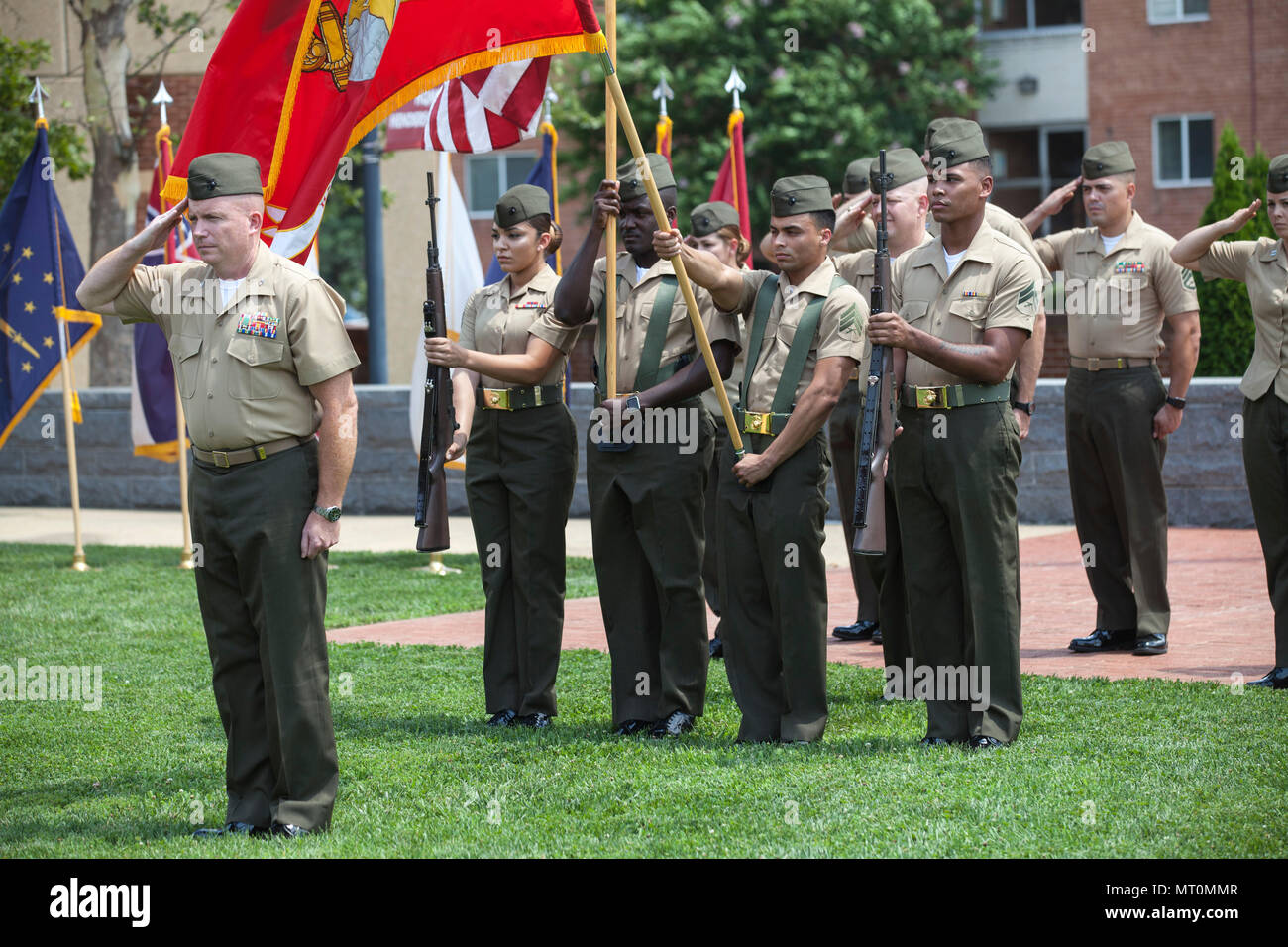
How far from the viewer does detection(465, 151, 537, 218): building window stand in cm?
3284

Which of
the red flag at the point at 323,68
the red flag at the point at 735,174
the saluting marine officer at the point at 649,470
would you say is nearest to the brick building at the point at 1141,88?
the red flag at the point at 735,174

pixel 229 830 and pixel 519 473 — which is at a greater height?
pixel 519 473

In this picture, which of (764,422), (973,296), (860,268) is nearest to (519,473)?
(764,422)

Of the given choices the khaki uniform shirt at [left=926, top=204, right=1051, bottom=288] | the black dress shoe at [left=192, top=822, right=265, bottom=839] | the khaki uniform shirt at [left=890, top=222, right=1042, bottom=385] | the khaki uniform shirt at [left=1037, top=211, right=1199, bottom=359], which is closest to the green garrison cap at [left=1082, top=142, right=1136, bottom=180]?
the khaki uniform shirt at [left=1037, top=211, right=1199, bottom=359]

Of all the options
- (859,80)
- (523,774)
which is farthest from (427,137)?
(859,80)

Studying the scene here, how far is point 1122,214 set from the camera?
961 cm

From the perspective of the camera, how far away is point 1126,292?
31.3 feet

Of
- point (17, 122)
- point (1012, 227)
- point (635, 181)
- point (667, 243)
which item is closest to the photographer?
point (667, 243)

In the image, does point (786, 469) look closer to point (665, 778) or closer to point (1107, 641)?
point (665, 778)

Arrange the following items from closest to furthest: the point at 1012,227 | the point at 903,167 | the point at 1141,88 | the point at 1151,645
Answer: the point at 1012,227, the point at 903,167, the point at 1151,645, the point at 1141,88

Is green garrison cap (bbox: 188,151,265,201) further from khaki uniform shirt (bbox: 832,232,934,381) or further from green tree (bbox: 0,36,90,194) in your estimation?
green tree (bbox: 0,36,90,194)

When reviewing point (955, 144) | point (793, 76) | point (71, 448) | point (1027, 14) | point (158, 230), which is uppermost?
point (1027, 14)

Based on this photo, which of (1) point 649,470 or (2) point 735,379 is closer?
(1) point 649,470

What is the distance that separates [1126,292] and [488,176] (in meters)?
24.8
